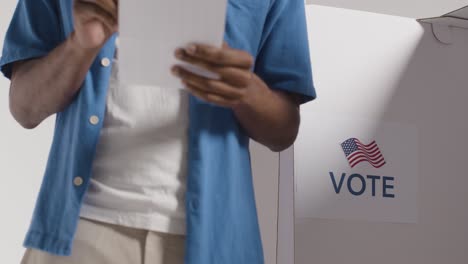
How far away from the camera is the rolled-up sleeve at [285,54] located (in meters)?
0.81

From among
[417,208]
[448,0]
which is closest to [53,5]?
[417,208]

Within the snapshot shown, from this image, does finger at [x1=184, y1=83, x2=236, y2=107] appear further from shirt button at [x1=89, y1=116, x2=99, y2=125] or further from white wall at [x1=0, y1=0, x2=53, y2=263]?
white wall at [x1=0, y1=0, x2=53, y2=263]

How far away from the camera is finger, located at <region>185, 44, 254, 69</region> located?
0.62 metres

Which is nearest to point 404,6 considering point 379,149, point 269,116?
point 379,149

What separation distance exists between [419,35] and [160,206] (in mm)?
1112

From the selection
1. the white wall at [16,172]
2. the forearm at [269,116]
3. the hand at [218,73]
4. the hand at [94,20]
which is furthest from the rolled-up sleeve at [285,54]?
the white wall at [16,172]

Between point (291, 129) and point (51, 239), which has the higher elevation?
point (291, 129)

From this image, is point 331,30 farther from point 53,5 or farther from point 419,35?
point 53,5

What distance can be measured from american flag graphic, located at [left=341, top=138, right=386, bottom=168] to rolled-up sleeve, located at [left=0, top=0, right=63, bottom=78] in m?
0.85

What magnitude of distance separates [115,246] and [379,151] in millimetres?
932

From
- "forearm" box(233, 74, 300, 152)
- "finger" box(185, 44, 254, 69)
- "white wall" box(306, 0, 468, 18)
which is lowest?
"forearm" box(233, 74, 300, 152)

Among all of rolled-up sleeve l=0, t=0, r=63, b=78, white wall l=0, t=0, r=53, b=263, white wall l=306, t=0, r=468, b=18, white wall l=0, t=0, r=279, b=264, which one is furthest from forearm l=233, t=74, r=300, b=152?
white wall l=306, t=0, r=468, b=18

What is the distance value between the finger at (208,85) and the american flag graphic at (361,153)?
2.67 ft

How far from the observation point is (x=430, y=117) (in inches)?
60.6
